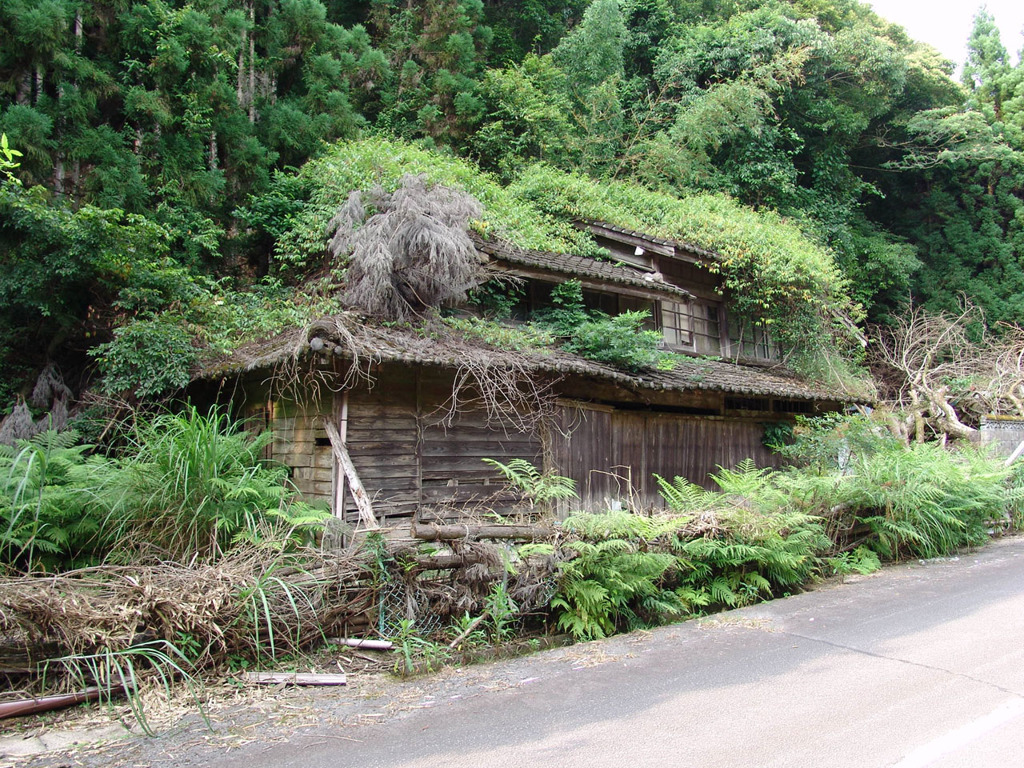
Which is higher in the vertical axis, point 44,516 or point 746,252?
point 746,252

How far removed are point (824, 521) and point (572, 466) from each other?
11.9 ft

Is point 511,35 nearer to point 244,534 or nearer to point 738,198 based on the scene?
point 738,198

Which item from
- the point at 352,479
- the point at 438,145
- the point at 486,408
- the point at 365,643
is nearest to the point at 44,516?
the point at 352,479

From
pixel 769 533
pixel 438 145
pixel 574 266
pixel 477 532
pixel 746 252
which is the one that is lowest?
pixel 769 533

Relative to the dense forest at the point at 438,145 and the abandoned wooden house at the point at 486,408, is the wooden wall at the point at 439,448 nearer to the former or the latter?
the abandoned wooden house at the point at 486,408

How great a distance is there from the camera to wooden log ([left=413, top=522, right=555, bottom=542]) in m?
5.95

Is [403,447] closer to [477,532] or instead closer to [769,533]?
[477,532]

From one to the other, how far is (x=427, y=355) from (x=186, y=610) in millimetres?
4243

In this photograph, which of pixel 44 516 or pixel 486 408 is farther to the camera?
pixel 486 408

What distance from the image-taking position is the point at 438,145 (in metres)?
19.0

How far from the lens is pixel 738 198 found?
20016mm

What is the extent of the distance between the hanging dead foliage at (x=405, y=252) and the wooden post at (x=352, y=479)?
1.96 m

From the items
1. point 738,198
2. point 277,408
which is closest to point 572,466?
point 277,408

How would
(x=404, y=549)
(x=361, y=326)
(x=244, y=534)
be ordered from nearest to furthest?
(x=404, y=549)
(x=244, y=534)
(x=361, y=326)
